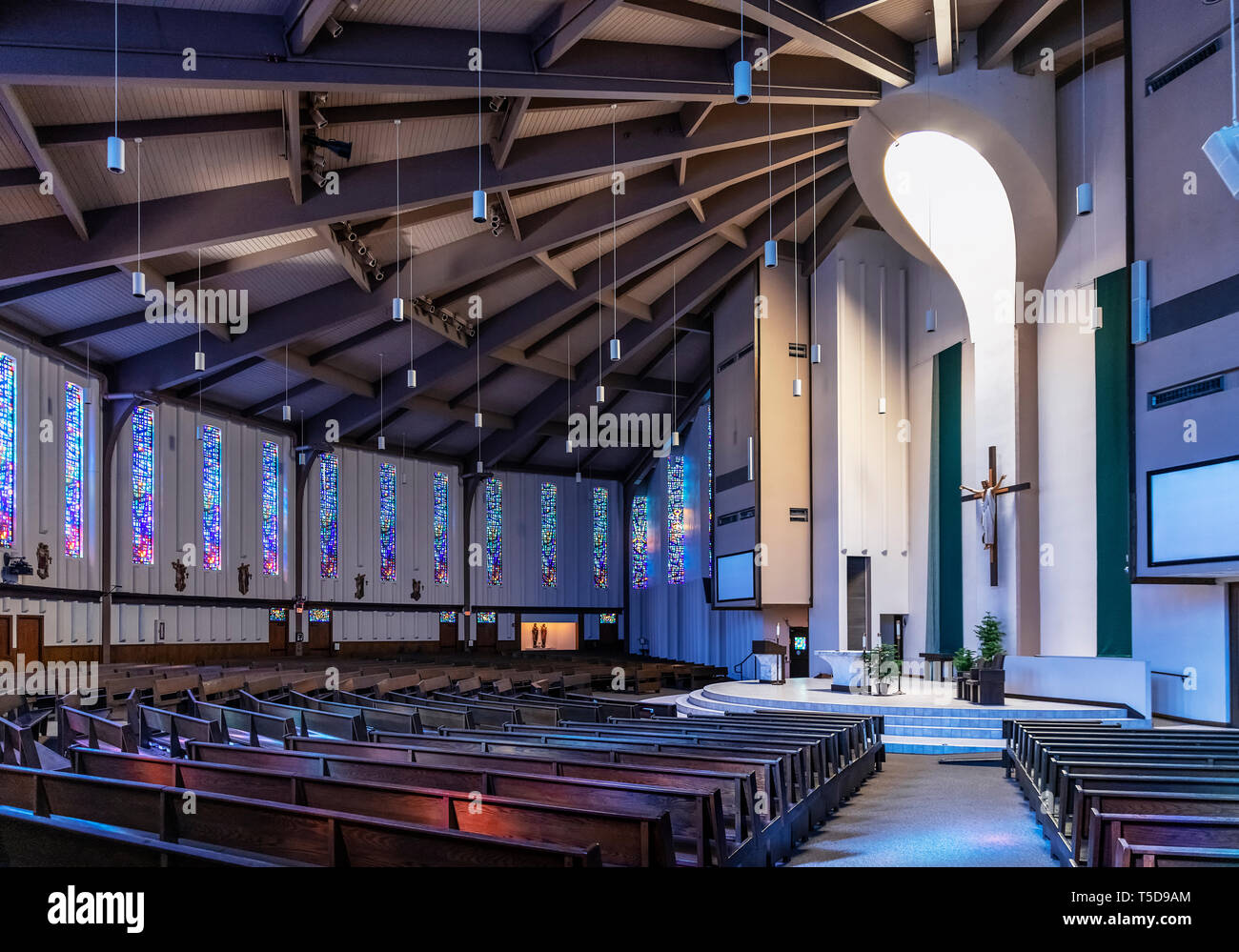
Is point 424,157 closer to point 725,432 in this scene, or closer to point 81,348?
point 81,348

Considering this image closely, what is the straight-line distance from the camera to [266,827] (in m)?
3.38

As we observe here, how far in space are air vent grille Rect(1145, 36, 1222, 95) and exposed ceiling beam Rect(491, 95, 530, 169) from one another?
21.0 feet

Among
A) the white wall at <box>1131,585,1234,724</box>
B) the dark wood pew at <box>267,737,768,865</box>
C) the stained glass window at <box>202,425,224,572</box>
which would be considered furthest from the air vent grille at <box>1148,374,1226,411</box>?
the stained glass window at <box>202,425,224,572</box>

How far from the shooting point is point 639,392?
77.8 ft

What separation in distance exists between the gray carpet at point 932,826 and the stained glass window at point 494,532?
62.3ft

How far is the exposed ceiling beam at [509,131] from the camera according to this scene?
9836 mm

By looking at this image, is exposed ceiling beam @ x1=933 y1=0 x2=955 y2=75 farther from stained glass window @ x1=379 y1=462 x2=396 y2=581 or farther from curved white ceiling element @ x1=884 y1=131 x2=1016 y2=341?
stained glass window @ x1=379 y1=462 x2=396 y2=581

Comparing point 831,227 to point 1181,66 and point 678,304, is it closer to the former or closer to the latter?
point 678,304

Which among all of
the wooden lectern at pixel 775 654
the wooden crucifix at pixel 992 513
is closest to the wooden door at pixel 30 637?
the wooden lectern at pixel 775 654

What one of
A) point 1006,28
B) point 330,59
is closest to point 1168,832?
point 330,59

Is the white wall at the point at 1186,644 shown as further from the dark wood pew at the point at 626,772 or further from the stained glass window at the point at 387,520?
the stained glass window at the point at 387,520

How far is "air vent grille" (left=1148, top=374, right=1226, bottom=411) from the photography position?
900cm
